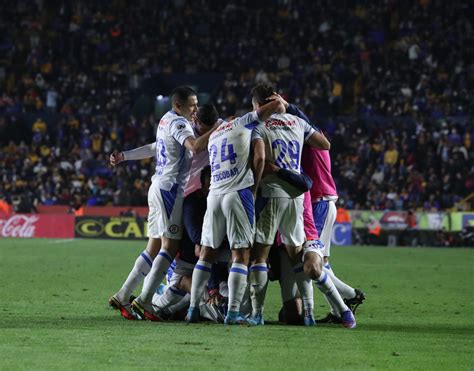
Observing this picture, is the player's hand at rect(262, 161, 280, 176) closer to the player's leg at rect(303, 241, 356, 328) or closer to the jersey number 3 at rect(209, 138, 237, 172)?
the jersey number 3 at rect(209, 138, 237, 172)

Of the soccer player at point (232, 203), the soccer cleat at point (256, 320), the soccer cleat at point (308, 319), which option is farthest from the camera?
the soccer cleat at point (308, 319)

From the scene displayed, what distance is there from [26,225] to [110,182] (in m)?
3.77

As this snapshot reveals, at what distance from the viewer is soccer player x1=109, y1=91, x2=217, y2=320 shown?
33.3 ft

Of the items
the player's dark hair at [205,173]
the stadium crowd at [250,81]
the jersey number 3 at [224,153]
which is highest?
the stadium crowd at [250,81]

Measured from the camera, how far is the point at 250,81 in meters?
38.8

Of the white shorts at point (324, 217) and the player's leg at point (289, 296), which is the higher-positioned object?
the white shorts at point (324, 217)

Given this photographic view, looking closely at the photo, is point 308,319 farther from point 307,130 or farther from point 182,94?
point 182,94

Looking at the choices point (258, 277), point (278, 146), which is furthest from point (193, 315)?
point (278, 146)

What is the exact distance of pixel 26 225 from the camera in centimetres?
3344

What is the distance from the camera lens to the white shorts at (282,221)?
31.7ft

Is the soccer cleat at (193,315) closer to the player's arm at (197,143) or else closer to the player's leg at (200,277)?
the player's leg at (200,277)

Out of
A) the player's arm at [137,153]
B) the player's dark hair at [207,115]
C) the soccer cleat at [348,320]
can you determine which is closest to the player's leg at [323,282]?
the soccer cleat at [348,320]

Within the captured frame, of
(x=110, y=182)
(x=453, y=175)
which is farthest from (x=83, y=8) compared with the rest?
(x=453, y=175)

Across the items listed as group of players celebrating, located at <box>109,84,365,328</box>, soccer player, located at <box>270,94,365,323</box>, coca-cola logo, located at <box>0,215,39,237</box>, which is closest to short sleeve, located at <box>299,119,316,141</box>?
group of players celebrating, located at <box>109,84,365,328</box>
